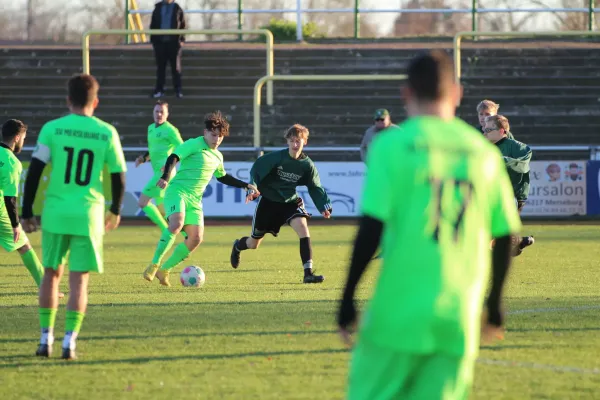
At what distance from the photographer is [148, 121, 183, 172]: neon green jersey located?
15469mm

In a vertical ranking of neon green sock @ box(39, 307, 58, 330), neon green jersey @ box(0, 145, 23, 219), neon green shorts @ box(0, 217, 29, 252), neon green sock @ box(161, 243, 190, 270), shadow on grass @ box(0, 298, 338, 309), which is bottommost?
shadow on grass @ box(0, 298, 338, 309)

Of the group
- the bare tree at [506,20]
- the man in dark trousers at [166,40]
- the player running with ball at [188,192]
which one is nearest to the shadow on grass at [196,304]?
the player running with ball at [188,192]

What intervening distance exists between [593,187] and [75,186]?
1628cm

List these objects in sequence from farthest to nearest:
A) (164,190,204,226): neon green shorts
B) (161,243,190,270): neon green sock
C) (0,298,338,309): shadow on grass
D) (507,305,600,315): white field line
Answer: (164,190,204,226): neon green shorts
(161,243,190,270): neon green sock
(0,298,338,309): shadow on grass
(507,305,600,315): white field line

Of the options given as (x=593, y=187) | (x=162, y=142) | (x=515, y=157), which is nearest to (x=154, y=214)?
(x=162, y=142)

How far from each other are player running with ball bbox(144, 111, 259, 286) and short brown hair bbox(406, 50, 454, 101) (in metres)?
7.36

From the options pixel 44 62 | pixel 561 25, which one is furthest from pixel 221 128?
pixel 561 25

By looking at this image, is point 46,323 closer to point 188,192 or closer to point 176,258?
point 176,258

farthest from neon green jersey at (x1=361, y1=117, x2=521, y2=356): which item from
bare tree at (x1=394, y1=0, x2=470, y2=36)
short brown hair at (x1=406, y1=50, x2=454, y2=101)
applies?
bare tree at (x1=394, y1=0, x2=470, y2=36)

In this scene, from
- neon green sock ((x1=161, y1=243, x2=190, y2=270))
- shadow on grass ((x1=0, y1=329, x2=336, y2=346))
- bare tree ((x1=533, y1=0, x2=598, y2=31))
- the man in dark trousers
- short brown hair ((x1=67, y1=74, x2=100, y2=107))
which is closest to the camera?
short brown hair ((x1=67, y1=74, x2=100, y2=107))

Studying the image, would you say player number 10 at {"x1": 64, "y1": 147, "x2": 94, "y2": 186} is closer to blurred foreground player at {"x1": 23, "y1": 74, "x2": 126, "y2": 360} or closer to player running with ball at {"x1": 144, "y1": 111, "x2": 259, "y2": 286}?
blurred foreground player at {"x1": 23, "y1": 74, "x2": 126, "y2": 360}

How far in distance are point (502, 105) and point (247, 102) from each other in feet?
20.7

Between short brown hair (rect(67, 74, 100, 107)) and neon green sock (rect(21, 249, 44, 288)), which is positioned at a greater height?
short brown hair (rect(67, 74, 100, 107))

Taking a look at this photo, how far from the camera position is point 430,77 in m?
3.65
